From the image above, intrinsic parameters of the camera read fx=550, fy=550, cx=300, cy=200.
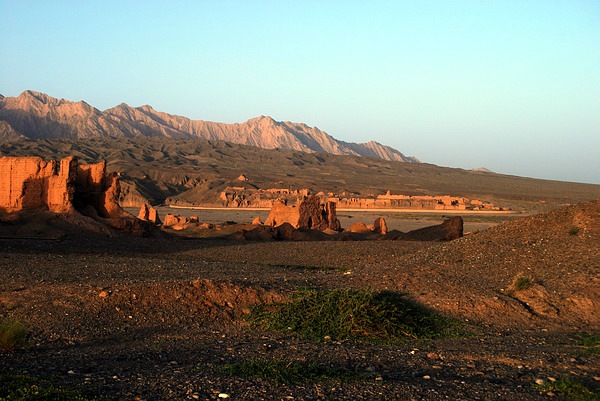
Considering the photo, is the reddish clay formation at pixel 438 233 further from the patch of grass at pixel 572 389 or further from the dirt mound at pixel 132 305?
the patch of grass at pixel 572 389

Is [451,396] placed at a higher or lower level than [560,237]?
lower

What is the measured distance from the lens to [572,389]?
6207 mm

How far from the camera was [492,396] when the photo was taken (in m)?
5.91

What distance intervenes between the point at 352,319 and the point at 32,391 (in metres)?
5.12

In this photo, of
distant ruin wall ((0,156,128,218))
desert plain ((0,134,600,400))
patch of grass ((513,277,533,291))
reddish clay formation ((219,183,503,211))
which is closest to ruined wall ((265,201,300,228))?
distant ruin wall ((0,156,128,218))

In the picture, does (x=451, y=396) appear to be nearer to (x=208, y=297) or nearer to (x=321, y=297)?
(x=321, y=297)

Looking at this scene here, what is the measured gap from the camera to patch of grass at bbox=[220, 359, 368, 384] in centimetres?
625

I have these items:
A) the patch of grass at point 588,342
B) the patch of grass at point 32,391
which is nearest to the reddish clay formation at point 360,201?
the patch of grass at point 588,342

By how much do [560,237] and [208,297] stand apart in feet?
38.0

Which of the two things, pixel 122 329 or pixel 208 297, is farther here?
pixel 208 297

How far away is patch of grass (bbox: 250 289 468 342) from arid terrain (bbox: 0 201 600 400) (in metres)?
Result: 0.29

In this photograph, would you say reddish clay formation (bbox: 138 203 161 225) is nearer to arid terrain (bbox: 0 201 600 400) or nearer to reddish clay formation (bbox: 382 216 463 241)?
reddish clay formation (bbox: 382 216 463 241)

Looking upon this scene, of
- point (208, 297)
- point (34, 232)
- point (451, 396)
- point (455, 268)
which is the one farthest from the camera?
point (34, 232)

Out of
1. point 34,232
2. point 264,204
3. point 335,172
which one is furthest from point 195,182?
point 34,232
